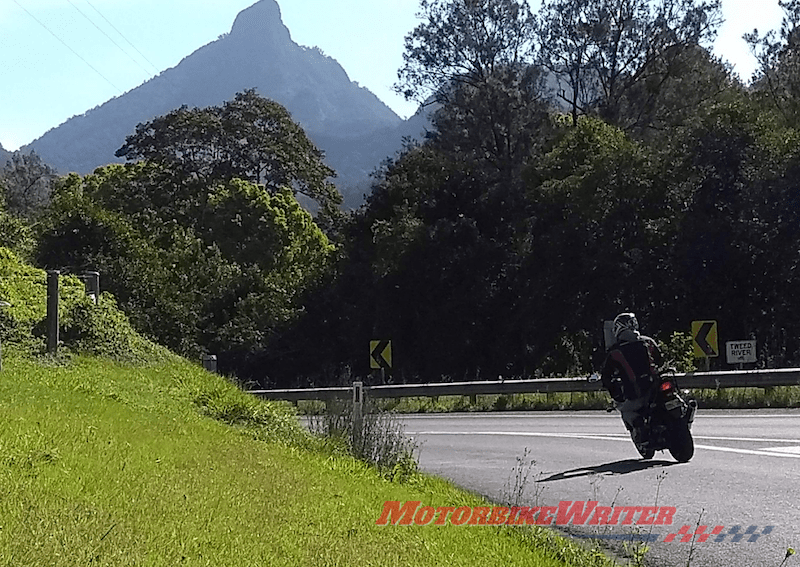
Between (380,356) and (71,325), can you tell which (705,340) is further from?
(71,325)

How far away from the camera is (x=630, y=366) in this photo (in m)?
10.4

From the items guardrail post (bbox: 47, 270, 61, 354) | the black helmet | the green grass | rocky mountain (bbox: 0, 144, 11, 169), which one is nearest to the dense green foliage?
guardrail post (bbox: 47, 270, 61, 354)

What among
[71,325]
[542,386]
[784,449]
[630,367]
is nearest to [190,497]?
[630,367]

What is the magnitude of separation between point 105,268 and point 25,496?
117 ft

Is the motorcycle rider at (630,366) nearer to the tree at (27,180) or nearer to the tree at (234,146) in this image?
the tree at (234,146)

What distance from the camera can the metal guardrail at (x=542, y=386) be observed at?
1930 cm

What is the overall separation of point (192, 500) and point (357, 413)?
5794mm

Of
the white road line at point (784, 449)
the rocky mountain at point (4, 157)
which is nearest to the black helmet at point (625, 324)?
the white road line at point (784, 449)

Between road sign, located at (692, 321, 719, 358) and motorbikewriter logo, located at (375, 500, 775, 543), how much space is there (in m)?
14.1

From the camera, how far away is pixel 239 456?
27.6 feet

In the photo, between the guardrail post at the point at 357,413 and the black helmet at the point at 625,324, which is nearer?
the black helmet at the point at 625,324

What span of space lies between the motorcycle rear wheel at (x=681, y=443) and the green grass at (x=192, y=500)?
103 inches

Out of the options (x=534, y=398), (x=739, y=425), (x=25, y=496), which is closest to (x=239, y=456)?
(x=25, y=496)

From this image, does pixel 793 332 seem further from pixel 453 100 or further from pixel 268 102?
pixel 268 102
